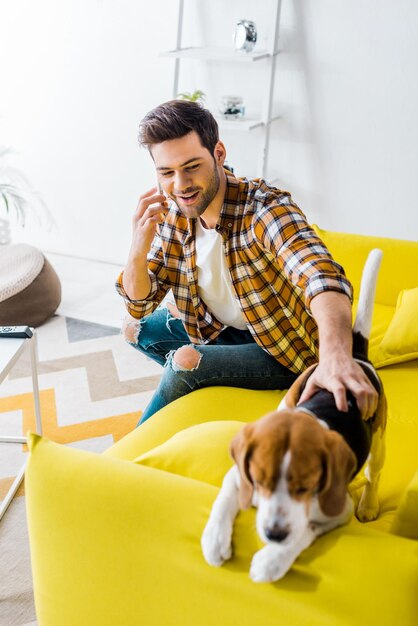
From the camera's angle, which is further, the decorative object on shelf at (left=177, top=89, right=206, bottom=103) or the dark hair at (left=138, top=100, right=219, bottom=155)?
the decorative object on shelf at (left=177, top=89, right=206, bottom=103)

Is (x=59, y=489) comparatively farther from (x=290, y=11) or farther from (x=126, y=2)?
(x=126, y=2)

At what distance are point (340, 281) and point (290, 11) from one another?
7.11 ft

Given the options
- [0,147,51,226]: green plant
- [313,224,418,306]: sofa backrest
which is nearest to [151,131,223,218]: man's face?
[313,224,418,306]: sofa backrest

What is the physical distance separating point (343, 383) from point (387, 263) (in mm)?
1326

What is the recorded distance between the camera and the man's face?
5.52 feet

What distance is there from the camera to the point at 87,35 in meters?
3.67

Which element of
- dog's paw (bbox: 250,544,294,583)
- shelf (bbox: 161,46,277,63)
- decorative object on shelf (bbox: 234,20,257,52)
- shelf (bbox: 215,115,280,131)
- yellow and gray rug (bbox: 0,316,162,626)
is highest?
decorative object on shelf (bbox: 234,20,257,52)

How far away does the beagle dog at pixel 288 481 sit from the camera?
0.85 m

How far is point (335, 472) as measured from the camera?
869 millimetres

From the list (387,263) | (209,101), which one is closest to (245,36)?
(209,101)

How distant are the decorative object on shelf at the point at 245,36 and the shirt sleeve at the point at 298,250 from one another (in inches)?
64.7

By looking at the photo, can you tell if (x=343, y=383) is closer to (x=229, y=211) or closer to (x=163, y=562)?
(x=163, y=562)

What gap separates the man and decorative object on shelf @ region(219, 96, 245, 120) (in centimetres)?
147

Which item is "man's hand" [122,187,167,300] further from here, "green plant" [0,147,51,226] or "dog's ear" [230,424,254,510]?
"green plant" [0,147,51,226]
